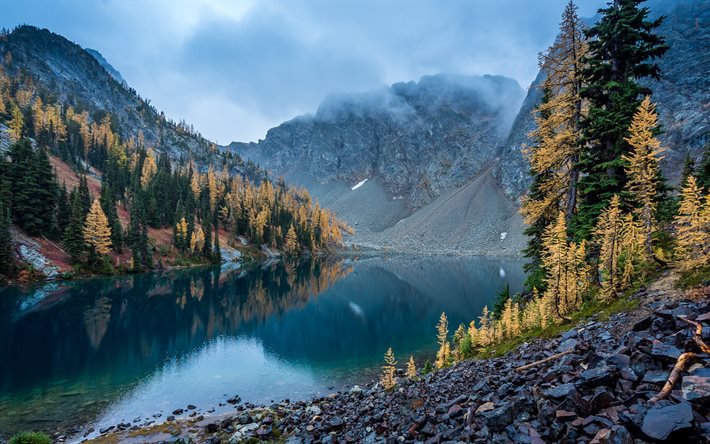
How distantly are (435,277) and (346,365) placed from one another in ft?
205

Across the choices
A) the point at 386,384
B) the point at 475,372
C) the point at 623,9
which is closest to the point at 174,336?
the point at 386,384

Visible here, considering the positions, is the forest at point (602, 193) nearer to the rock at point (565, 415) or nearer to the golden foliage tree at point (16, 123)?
the rock at point (565, 415)

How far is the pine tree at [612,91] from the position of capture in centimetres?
1875

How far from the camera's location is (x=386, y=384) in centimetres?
2003

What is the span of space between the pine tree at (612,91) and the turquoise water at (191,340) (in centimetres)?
2109

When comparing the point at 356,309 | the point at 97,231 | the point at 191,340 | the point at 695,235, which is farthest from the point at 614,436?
the point at 97,231

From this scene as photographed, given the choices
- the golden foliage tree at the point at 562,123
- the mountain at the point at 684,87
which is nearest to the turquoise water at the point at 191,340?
the golden foliage tree at the point at 562,123

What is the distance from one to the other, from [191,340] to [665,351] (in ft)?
143

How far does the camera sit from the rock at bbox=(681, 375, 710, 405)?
4793 mm

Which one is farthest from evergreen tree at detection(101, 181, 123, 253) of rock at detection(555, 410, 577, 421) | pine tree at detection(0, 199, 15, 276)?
rock at detection(555, 410, 577, 421)

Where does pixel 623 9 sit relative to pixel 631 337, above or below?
above

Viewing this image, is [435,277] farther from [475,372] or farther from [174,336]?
[475,372]

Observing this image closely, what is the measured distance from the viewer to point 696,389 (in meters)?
5.01

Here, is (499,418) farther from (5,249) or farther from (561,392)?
(5,249)
